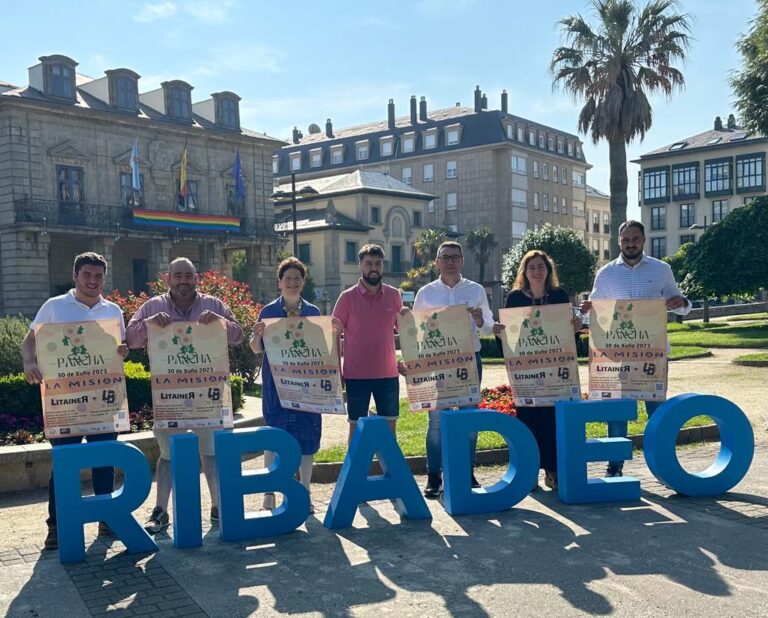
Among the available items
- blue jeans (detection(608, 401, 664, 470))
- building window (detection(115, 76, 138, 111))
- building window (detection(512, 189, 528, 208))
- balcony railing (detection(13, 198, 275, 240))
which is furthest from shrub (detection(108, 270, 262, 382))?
building window (detection(512, 189, 528, 208))

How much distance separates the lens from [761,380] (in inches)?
576

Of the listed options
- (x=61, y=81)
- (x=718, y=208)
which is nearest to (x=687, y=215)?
(x=718, y=208)

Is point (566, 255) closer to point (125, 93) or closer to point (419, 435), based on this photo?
point (125, 93)

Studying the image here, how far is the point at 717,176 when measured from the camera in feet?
246

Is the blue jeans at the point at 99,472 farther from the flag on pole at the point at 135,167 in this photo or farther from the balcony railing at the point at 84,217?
Result: the flag on pole at the point at 135,167

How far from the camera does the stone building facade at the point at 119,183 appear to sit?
3722 centimetres

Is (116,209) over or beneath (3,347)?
over

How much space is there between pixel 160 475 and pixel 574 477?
10.7 ft

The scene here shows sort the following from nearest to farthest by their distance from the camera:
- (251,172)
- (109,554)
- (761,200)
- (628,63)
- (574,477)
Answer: (109,554) < (574,477) < (628,63) < (761,200) < (251,172)

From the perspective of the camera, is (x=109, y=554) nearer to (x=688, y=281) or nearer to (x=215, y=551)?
(x=215, y=551)

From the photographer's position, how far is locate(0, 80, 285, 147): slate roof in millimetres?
37406

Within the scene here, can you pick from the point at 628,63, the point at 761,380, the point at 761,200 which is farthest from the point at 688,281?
the point at 761,380

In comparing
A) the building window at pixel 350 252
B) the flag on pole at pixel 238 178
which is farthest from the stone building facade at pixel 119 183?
the building window at pixel 350 252

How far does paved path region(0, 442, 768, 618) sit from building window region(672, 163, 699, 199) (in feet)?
250
